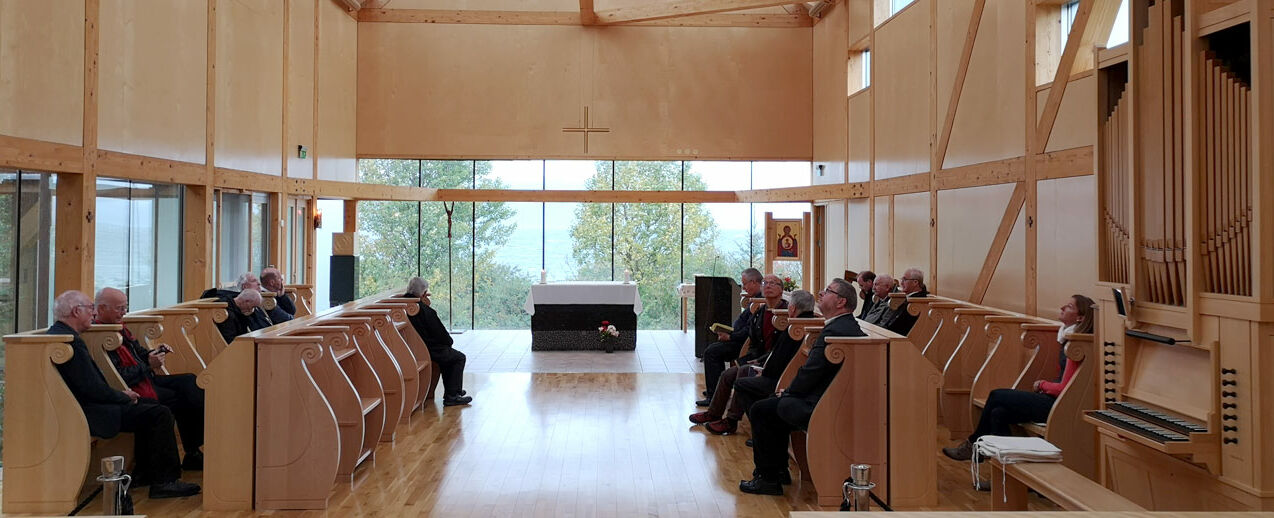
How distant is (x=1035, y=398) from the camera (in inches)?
217

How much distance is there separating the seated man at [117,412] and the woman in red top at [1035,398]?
444 centimetres

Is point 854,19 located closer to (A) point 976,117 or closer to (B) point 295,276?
(A) point 976,117

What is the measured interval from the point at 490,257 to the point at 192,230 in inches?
248

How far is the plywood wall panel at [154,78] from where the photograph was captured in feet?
25.3

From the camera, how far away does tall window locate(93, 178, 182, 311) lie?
7863 mm

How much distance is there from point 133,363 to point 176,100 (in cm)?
435

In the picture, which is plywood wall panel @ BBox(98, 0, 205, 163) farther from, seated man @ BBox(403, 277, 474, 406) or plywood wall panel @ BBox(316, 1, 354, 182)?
plywood wall panel @ BBox(316, 1, 354, 182)

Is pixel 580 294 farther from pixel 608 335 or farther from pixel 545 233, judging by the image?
pixel 545 233

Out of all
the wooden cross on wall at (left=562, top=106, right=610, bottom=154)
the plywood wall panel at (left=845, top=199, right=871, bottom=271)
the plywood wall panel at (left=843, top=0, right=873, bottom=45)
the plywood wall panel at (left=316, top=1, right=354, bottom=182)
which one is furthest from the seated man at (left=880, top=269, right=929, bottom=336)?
the plywood wall panel at (left=316, top=1, right=354, bottom=182)

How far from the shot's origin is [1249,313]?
3.80 meters

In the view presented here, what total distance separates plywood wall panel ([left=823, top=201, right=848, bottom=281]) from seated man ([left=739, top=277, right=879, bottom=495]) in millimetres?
7981

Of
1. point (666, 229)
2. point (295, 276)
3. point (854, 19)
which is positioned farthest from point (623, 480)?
point (666, 229)

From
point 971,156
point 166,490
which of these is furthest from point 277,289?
point 971,156

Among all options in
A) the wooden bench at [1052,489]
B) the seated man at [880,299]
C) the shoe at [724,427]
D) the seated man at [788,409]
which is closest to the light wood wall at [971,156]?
the seated man at [880,299]
